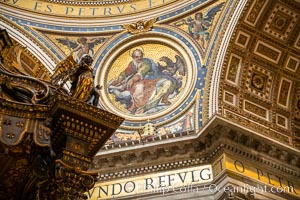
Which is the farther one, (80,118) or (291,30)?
(291,30)

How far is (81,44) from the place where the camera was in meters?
11.3

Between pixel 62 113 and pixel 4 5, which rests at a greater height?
pixel 4 5

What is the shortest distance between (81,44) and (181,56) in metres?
2.38

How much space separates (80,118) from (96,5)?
318 inches

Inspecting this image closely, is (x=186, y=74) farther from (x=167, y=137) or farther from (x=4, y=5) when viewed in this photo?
(x=4, y=5)

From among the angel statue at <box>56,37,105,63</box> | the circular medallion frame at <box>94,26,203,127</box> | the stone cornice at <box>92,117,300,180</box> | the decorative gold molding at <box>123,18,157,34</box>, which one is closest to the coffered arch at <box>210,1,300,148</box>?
the stone cornice at <box>92,117,300,180</box>

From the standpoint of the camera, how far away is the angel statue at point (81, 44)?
11172mm

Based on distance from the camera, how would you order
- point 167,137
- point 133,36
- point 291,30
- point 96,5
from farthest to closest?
1. point 96,5
2. point 133,36
3. point 291,30
4. point 167,137

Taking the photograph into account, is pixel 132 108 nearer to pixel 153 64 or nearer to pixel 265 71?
pixel 153 64

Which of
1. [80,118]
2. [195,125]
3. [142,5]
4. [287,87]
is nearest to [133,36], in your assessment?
[142,5]

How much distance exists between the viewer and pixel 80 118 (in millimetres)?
4219

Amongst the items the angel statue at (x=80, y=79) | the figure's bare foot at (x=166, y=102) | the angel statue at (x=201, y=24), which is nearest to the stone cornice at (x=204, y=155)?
the figure's bare foot at (x=166, y=102)

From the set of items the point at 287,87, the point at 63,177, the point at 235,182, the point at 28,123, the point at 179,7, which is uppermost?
the point at 179,7

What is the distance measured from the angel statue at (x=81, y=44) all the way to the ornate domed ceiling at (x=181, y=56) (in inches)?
0.9
